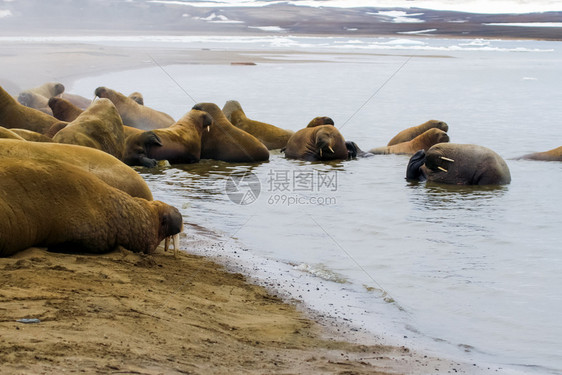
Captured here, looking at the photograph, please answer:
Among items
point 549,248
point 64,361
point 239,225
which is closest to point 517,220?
point 549,248

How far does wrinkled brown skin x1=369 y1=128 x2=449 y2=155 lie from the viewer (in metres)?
12.9

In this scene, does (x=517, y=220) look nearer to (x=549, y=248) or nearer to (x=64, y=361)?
(x=549, y=248)

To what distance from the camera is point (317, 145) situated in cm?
1274

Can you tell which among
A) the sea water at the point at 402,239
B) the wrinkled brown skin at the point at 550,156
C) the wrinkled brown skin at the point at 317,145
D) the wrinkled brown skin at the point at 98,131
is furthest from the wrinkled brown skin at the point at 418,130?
the wrinkled brown skin at the point at 98,131

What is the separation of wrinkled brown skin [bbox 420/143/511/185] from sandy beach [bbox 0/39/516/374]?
18.4ft

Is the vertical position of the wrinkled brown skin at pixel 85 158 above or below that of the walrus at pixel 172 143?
above

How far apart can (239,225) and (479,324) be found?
3.31 m

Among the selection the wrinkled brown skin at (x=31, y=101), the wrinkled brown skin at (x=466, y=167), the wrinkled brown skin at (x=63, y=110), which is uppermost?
the wrinkled brown skin at (x=63, y=110)

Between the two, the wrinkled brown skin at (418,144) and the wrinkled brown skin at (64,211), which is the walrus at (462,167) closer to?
the wrinkled brown skin at (418,144)

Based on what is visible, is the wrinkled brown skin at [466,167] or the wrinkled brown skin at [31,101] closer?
the wrinkled brown skin at [466,167]

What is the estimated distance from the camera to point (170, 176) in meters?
10.6

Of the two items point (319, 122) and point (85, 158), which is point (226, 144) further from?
point (85, 158)

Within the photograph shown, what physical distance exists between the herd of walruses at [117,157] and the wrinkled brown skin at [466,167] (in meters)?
0.01

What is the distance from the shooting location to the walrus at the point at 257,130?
46.0 ft
